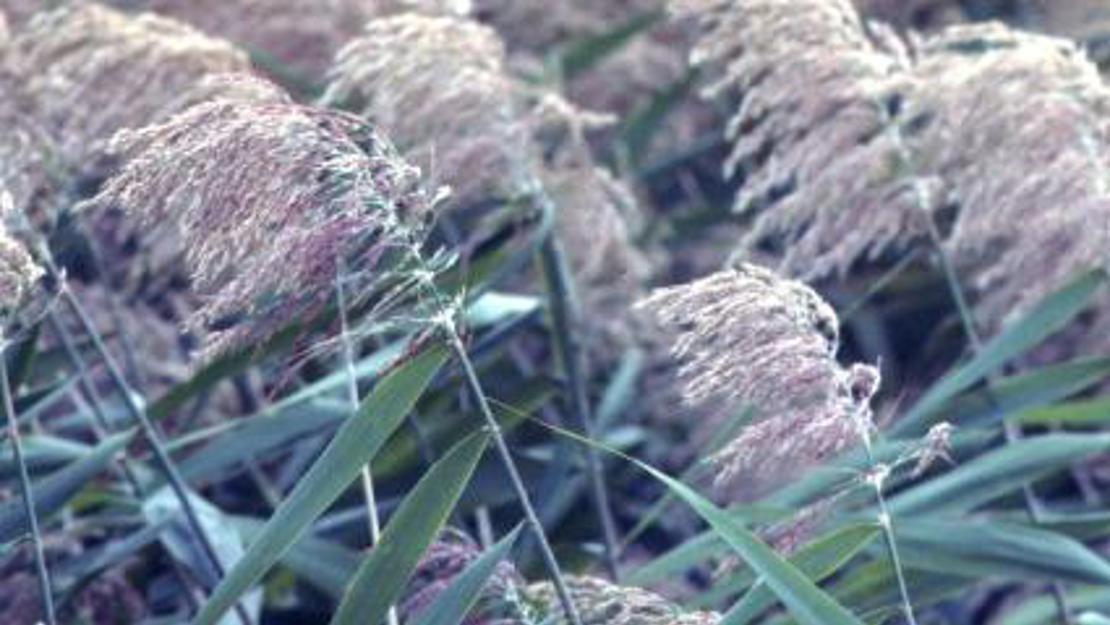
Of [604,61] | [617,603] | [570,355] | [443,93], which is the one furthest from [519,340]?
[617,603]

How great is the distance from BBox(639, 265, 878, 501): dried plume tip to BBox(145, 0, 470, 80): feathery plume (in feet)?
7.90

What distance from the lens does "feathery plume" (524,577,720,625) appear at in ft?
8.64

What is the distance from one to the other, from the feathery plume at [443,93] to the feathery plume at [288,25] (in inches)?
43.3

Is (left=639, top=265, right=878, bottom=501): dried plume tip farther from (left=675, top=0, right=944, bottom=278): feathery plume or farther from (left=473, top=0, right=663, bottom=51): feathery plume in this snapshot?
(left=473, top=0, right=663, bottom=51): feathery plume

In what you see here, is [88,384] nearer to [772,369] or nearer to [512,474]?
[512,474]

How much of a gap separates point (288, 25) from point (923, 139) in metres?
1.74

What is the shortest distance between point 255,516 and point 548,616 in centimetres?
142

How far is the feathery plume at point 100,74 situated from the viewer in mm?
3674

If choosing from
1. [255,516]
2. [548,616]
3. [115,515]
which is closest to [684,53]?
[255,516]

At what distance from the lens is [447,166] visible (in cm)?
377

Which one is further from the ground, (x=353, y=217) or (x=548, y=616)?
(x=353, y=217)

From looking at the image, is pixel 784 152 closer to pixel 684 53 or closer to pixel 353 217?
pixel 353 217

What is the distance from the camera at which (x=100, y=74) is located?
145 inches

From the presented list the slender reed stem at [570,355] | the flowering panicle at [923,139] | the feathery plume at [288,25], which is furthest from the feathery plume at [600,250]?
the feathery plume at [288,25]
